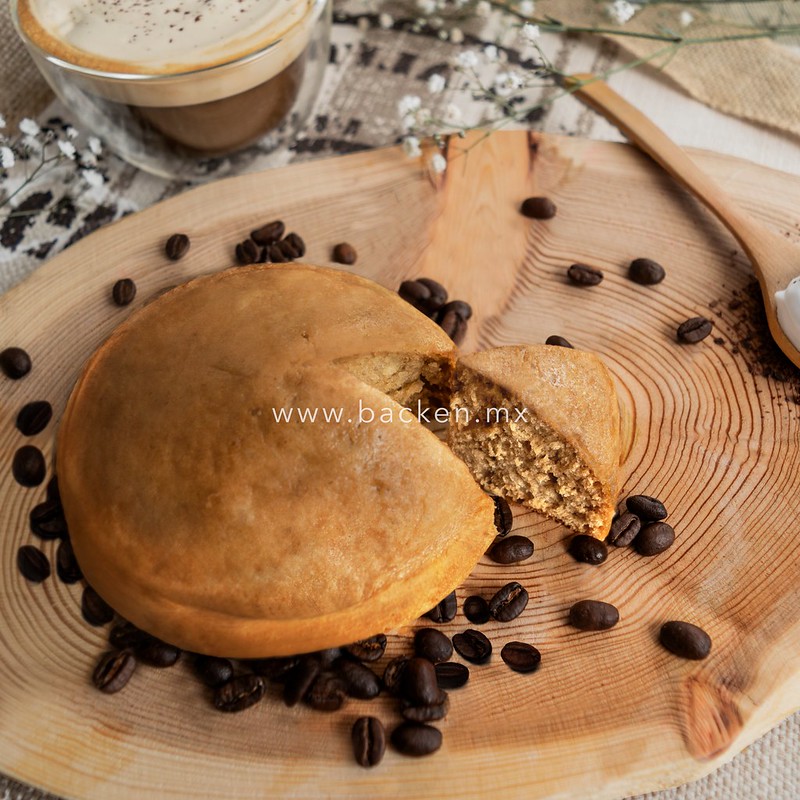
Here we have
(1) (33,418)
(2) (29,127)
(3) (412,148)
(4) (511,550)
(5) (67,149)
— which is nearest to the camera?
(4) (511,550)

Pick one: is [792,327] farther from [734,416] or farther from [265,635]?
[265,635]

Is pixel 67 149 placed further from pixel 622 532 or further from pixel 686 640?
pixel 686 640

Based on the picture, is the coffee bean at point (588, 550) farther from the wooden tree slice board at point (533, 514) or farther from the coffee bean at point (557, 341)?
the coffee bean at point (557, 341)

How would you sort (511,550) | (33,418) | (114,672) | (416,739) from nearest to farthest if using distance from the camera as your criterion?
(416,739)
(114,672)
(511,550)
(33,418)

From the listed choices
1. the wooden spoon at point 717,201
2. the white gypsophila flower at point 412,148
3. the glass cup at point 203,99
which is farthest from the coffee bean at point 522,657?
the glass cup at point 203,99

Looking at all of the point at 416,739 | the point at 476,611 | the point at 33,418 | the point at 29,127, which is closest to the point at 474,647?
the point at 476,611

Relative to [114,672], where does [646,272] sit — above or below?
above

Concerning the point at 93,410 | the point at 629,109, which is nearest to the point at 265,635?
the point at 93,410
